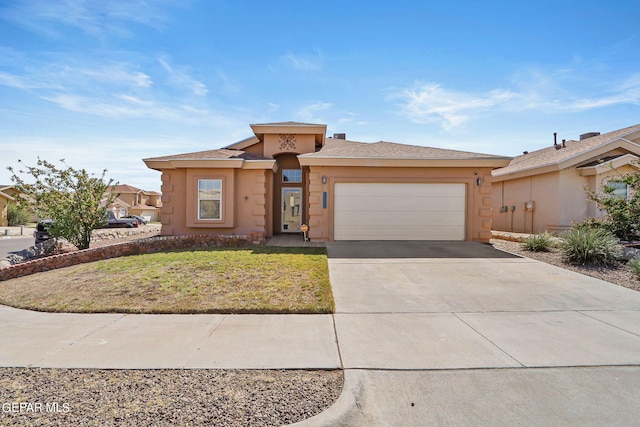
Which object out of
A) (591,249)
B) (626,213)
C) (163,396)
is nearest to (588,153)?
(626,213)

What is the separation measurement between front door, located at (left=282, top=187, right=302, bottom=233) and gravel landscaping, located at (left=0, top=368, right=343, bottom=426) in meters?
12.5

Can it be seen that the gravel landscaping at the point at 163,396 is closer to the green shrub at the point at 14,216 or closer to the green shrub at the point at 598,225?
the green shrub at the point at 598,225

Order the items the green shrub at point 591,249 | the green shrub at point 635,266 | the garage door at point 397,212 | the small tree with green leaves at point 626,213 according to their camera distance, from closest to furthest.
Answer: the green shrub at point 635,266, the green shrub at point 591,249, the small tree with green leaves at point 626,213, the garage door at point 397,212

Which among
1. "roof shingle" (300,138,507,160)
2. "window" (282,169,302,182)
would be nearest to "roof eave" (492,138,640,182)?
"roof shingle" (300,138,507,160)

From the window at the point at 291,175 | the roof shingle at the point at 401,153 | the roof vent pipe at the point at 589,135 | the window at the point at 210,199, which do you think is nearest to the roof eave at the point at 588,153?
the roof shingle at the point at 401,153

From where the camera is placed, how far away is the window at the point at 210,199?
44.7 feet

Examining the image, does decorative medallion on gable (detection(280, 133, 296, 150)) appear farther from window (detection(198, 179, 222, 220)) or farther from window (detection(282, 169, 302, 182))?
window (detection(198, 179, 222, 220))

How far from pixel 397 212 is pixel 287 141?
6.16 meters

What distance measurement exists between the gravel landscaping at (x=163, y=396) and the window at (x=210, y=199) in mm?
10105

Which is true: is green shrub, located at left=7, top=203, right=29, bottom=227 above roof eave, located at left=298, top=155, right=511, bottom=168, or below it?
below

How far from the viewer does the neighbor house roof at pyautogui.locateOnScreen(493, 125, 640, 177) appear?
14.5m

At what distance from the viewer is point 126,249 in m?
10.9

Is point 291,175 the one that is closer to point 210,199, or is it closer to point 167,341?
point 210,199

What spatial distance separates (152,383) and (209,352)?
0.79 m
